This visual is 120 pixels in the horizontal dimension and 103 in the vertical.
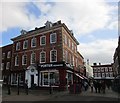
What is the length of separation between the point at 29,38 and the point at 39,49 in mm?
3884

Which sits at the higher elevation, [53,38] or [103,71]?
[53,38]

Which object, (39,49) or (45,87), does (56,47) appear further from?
(45,87)

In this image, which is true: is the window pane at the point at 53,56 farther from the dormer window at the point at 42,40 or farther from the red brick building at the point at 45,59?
the dormer window at the point at 42,40

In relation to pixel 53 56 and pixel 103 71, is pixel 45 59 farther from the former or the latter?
pixel 103 71

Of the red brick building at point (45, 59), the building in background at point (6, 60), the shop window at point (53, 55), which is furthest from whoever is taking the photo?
the building in background at point (6, 60)

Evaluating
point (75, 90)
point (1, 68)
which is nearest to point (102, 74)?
point (1, 68)

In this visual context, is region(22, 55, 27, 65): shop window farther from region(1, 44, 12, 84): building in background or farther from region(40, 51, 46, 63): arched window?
region(1, 44, 12, 84): building in background

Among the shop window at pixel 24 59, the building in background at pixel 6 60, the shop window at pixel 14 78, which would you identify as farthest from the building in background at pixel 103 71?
the shop window at pixel 24 59

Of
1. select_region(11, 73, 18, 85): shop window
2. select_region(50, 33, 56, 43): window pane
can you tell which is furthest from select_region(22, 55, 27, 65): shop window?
select_region(50, 33, 56, 43): window pane

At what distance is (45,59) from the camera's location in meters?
27.7

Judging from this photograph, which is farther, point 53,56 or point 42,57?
point 42,57

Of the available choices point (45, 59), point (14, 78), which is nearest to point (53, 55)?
point (45, 59)

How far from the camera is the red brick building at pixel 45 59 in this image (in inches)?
1010

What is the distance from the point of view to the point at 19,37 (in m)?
33.0
